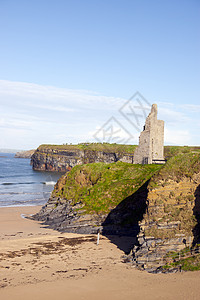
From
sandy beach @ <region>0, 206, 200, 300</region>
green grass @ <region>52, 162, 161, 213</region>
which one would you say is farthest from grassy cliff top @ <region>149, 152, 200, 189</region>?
green grass @ <region>52, 162, 161, 213</region>

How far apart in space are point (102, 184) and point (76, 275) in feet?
41.9

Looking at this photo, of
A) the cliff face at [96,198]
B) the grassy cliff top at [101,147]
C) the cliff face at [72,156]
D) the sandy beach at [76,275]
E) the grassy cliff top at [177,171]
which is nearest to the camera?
the sandy beach at [76,275]

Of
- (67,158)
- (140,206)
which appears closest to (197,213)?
(140,206)

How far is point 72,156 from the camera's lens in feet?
364

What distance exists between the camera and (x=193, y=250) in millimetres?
14852

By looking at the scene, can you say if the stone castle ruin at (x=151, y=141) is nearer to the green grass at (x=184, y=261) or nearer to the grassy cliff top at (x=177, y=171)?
the grassy cliff top at (x=177, y=171)

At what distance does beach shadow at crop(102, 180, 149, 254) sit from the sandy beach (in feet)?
3.85

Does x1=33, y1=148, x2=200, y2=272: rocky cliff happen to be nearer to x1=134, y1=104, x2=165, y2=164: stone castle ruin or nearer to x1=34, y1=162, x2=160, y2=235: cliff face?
x1=34, y1=162, x2=160, y2=235: cliff face

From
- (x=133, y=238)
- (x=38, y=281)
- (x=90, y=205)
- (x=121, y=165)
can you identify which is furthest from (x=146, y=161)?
(x=38, y=281)

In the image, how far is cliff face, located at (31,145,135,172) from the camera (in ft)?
351

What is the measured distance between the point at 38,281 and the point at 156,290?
537cm

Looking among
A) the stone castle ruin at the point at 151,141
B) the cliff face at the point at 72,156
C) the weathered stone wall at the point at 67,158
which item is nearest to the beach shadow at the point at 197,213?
the stone castle ruin at the point at 151,141

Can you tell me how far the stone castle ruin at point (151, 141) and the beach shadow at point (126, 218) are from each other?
7816mm

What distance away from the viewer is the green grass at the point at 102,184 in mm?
24719
